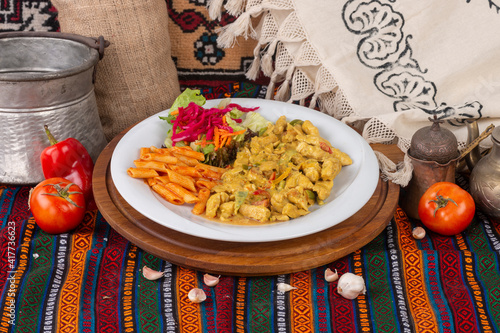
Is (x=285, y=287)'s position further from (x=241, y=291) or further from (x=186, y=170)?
(x=186, y=170)

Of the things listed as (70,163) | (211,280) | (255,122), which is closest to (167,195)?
(211,280)

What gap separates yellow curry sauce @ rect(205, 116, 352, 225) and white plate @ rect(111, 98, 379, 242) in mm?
48

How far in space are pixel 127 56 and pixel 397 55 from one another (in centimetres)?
123

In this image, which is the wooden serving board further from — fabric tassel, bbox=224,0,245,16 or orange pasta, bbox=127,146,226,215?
fabric tassel, bbox=224,0,245,16

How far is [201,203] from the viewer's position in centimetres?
176

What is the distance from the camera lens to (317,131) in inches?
83.4

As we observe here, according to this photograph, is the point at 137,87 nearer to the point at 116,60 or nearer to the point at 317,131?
the point at 116,60

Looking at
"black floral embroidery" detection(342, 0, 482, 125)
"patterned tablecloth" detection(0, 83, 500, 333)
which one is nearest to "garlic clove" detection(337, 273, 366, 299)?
"patterned tablecloth" detection(0, 83, 500, 333)

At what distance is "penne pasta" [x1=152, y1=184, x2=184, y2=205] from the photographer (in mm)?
1794

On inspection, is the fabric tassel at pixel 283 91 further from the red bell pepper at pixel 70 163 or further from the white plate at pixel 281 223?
the red bell pepper at pixel 70 163

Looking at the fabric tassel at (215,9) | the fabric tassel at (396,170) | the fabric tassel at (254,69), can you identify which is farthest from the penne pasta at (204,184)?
the fabric tassel at (215,9)

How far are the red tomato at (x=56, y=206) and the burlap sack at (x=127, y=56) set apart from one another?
2.16 ft

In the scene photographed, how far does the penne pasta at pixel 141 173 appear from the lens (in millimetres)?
Answer: 1851

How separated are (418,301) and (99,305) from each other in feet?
3.29
